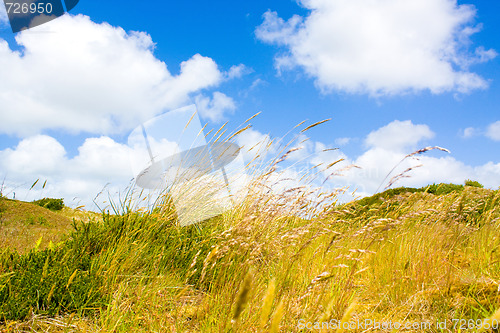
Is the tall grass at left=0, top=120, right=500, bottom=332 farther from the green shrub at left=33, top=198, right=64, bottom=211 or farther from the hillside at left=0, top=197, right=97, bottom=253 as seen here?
the green shrub at left=33, top=198, right=64, bottom=211

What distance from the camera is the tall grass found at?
217cm

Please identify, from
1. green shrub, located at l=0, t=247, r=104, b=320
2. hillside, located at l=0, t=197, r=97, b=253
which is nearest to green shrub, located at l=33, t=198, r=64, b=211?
hillside, located at l=0, t=197, r=97, b=253

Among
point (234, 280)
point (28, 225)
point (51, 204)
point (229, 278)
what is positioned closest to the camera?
point (234, 280)

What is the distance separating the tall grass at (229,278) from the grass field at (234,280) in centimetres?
1

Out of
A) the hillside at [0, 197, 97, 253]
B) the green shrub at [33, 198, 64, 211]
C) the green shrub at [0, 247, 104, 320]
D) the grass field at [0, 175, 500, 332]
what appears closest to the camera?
the grass field at [0, 175, 500, 332]

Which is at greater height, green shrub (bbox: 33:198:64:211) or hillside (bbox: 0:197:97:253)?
green shrub (bbox: 33:198:64:211)

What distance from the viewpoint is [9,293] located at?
247 centimetres

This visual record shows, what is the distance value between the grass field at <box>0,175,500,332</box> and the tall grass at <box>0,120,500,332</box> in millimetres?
12

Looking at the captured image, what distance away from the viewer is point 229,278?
2662 millimetres

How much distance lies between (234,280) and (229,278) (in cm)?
24

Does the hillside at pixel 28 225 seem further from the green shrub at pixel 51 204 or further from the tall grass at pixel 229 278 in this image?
the green shrub at pixel 51 204

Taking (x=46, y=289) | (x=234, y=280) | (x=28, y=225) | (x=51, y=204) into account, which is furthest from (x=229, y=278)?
(x=51, y=204)

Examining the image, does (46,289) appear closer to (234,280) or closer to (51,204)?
(234,280)

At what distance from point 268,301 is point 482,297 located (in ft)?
8.03
